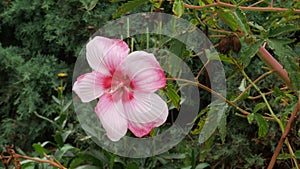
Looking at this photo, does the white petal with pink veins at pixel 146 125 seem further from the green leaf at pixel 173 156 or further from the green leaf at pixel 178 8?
the green leaf at pixel 173 156

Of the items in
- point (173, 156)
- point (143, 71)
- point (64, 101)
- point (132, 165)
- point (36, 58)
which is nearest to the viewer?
point (143, 71)

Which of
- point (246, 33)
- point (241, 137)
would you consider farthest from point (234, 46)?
point (241, 137)

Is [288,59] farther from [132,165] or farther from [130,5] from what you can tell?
[132,165]

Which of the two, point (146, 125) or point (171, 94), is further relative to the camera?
point (171, 94)

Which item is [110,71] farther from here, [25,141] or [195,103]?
[25,141]

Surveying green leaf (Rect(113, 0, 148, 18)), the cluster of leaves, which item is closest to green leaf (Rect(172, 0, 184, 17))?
green leaf (Rect(113, 0, 148, 18))

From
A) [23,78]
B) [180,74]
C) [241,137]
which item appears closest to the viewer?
[180,74]

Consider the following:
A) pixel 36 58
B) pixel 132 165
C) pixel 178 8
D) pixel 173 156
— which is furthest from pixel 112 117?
pixel 36 58

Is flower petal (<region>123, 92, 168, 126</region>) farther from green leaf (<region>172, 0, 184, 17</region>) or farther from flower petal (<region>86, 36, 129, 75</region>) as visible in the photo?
green leaf (<region>172, 0, 184, 17</region>)
